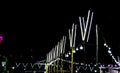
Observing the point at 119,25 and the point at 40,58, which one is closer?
the point at 119,25

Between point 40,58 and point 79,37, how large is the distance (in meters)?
69.8

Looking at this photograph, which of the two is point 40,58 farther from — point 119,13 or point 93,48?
point 119,13

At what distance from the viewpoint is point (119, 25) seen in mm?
21922

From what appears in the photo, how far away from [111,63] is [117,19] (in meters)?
49.5

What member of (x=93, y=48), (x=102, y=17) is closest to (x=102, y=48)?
(x=93, y=48)

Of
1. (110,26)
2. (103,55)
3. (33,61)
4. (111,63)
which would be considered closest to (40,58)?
(33,61)

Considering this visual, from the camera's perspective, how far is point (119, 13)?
1756cm

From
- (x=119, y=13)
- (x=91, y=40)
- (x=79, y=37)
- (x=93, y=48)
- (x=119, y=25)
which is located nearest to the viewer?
(x=119, y=13)

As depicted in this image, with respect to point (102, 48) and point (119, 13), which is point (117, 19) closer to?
point (119, 13)

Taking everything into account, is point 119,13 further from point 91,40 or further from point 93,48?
point 93,48

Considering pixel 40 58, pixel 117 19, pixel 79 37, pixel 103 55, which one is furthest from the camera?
pixel 40 58

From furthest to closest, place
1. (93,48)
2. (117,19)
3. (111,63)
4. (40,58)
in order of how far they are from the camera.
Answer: (40,58) → (111,63) → (93,48) → (117,19)

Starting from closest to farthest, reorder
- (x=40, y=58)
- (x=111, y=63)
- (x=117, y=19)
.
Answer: (x=117, y=19), (x=111, y=63), (x=40, y=58)

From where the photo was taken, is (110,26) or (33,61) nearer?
(110,26)
